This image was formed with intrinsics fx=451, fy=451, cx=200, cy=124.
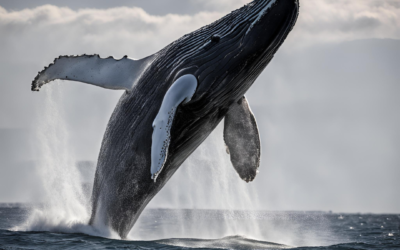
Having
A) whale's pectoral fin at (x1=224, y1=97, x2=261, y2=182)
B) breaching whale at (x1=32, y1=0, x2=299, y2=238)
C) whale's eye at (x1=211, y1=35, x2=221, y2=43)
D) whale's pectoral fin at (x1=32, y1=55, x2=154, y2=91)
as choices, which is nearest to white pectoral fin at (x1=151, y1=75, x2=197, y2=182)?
breaching whale at (x1=32, y1=0, x2=299, y2=238)

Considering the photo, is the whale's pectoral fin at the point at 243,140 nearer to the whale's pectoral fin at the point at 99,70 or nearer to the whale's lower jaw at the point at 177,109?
the whale's lower jaw at the point at 177,109

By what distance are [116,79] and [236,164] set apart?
2.42 m

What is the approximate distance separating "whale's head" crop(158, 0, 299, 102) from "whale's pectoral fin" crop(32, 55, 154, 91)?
95 cm

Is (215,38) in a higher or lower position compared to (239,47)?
higher

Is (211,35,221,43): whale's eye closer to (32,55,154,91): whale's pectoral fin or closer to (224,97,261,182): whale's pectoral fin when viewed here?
(32,55,154,91): whale's pectoral fin

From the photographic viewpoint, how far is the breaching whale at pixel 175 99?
537 cm

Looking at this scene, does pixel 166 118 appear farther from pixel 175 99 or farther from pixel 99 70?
pixel 99 70

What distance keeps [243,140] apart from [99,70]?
2.52 metres

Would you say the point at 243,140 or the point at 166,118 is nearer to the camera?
the point at 166,118

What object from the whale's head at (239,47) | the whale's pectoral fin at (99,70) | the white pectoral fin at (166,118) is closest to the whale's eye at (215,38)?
the whale's head at (239,47)

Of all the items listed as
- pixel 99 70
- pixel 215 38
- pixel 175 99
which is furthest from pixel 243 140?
pixel 99 70

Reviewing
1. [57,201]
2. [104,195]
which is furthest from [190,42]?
[57,201]

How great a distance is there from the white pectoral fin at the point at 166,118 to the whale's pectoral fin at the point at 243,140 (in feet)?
5.17

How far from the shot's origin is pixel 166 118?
5.18 m
